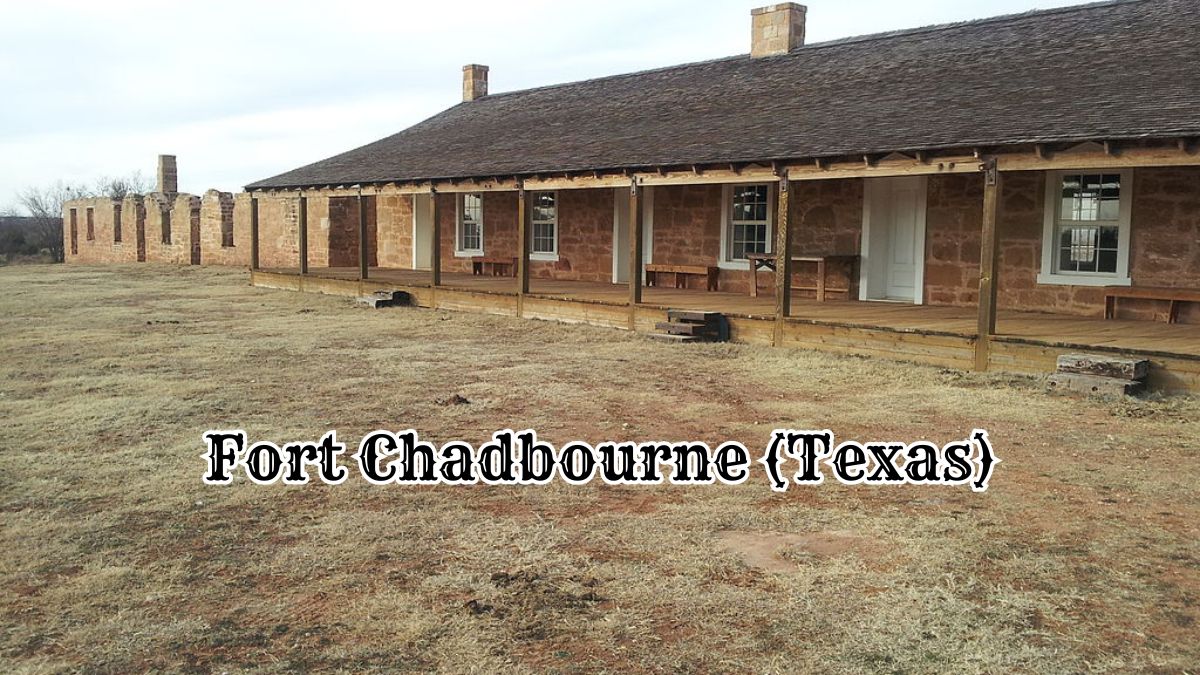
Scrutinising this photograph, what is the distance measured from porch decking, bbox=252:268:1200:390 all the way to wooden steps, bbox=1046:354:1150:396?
0.22 metres

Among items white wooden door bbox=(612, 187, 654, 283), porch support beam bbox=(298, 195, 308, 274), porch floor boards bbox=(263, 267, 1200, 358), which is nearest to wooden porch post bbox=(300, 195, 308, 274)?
porch support beam bbox=(298, 195, 308, 274)

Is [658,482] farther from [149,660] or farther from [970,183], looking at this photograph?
[970,183]

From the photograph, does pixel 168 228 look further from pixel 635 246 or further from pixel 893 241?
pixel 893 241

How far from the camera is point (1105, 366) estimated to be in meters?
8.43

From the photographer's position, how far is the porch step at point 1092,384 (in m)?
8.26

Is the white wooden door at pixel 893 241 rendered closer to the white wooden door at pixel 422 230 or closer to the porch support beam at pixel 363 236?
the porch support beam at pixel 363 236

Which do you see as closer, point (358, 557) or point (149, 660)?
point (149, 660)

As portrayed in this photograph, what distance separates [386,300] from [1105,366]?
11.6 meters

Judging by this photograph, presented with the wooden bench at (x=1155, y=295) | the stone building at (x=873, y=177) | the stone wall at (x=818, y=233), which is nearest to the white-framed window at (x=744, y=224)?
the stone building at (x=873, y=177)

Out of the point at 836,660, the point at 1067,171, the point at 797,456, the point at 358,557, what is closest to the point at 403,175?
the point at 1067,171

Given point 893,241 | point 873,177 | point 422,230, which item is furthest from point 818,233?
point 422,230

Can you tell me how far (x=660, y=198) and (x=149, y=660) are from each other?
13.9 metres

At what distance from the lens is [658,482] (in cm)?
604

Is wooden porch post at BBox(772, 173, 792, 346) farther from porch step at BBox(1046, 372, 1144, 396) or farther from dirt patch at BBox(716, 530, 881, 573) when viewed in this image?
dirt patch at BBox(716, 530, 881, 573)
